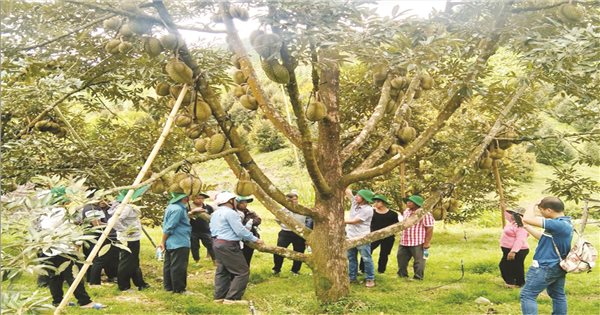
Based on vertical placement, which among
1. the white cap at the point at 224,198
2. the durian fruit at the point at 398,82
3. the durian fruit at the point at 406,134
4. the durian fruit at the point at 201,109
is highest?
the durian fruit at the point at 398,82

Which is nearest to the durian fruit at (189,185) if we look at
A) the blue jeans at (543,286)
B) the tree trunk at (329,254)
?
the tree trunk at (329,254)

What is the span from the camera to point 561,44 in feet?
13.0

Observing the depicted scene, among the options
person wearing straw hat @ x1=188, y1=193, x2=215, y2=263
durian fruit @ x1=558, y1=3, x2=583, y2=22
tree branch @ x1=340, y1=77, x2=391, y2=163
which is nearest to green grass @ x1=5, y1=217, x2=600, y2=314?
person wearing straw hat @ x1=188, y1=193, x2=215, y2=263

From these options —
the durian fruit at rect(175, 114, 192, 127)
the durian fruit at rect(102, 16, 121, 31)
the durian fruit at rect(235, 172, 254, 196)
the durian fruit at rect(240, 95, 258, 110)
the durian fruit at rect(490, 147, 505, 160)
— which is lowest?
the durian fruit at rect(235, 172, 254, 196)

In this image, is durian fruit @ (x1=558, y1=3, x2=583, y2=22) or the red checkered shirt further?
the red checkered shirt

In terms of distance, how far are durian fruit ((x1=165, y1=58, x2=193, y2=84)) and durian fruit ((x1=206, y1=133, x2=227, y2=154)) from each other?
2.33 feet

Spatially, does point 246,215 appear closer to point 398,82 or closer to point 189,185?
point 398,82

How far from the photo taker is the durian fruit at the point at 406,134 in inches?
260

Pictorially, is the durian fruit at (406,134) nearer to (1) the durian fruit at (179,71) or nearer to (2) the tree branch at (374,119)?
(2) the tree branch at (374,119)

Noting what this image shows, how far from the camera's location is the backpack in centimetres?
489

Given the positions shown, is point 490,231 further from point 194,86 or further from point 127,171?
point 194,86

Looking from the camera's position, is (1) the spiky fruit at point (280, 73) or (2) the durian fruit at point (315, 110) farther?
(2) the durian fruit at point (315, 110)

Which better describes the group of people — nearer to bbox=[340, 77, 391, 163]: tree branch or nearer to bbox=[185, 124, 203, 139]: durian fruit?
bbox=[340, 77, 391, 163]: tree branch

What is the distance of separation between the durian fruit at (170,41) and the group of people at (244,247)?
2.29 meters
